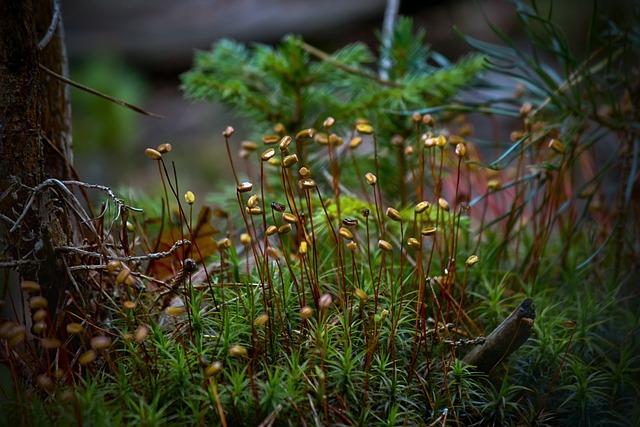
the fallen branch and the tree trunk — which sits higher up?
the tree trunk

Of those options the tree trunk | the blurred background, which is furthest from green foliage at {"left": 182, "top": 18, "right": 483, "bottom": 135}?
the blurred background

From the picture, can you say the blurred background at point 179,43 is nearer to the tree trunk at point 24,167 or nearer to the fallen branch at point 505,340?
the tree trunk at point 24,167

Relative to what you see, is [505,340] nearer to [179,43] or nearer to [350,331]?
[350,331]

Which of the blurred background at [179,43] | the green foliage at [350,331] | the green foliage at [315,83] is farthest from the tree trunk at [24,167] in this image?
the blurred background at [179,43]

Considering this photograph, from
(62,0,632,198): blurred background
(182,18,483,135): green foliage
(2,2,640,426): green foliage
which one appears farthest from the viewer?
(62,0,632,198): blurred background

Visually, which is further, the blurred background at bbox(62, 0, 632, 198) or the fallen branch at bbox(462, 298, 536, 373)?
the blurred background at bbox(62, 0, 632, 198)

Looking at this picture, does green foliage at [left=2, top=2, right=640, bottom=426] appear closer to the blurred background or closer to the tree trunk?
the tree trunk

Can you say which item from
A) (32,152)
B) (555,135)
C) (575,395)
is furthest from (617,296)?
(32,152)
